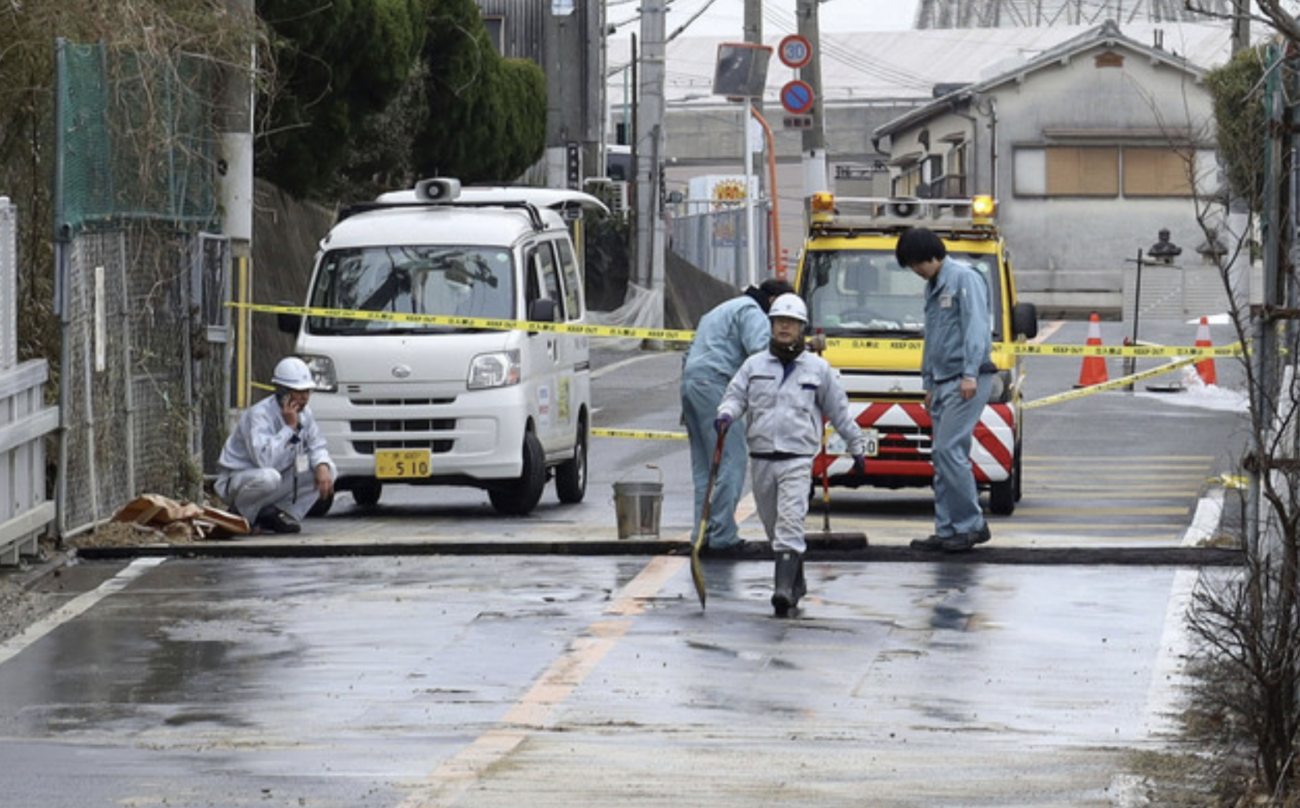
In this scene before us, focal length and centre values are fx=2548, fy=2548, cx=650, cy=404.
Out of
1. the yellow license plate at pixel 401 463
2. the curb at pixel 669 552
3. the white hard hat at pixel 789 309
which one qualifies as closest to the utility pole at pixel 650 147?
the yellow license plate at pixel 401 463

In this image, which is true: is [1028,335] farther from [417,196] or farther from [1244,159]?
[1244,159]

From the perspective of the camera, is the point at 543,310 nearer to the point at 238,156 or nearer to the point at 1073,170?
the point at 238,156

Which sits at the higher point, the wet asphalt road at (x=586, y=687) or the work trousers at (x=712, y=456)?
the work trousers at (x=712, y=456)

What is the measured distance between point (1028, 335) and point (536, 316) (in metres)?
3.56

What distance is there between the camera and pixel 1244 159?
8.22m

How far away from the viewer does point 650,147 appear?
40531mm

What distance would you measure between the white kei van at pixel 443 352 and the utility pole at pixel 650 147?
20.0 metres

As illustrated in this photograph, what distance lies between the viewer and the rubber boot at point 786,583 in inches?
494

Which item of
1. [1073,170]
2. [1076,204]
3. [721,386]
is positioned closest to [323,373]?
[721,386]

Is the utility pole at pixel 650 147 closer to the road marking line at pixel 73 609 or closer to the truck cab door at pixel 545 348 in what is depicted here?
the truck cab door at pixel 545 348

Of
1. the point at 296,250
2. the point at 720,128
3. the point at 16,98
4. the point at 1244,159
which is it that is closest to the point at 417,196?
the point at 16,98

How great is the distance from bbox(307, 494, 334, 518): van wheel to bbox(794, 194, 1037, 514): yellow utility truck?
11.0ft

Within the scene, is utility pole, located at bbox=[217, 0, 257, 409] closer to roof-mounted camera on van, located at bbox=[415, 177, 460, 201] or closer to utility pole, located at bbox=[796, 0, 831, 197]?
roof-mounted camera on van, located at bbox=[415, 177, 460, 201]

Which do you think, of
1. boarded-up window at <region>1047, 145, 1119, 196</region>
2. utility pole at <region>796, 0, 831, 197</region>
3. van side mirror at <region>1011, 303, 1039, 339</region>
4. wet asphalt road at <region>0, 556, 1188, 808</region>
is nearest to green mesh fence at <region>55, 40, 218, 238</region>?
wet asphalt road at <region>0, 556, 1188, 808</region>
